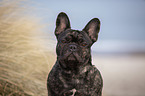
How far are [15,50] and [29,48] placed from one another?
228 mm

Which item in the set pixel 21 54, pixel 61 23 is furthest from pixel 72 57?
pixel 21 54

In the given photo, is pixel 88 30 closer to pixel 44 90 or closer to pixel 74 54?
pixel 74 54

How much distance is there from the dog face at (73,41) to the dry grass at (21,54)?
83cm

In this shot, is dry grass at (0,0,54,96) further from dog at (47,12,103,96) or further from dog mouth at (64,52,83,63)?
dog mouth at (64,52,83,63)

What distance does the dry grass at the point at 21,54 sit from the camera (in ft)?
7.99

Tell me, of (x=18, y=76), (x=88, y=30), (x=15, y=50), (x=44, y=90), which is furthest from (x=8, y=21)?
(x=88, y=30)

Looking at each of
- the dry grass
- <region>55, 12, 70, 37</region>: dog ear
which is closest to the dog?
<region>55, 12, 70, 37</region>: dog ear

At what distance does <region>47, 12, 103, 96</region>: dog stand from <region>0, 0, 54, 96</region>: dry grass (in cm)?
72

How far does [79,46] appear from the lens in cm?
176

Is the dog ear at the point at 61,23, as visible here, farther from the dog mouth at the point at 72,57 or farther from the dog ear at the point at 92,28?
the dog mouth at the point at 72,57

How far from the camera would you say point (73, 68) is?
1.80m

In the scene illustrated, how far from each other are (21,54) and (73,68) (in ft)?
3.49

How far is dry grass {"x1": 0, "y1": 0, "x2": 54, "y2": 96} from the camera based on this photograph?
2.44m

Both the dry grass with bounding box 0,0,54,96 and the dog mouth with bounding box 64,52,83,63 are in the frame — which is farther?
the dry grass with bounding box 0,0,54,96
